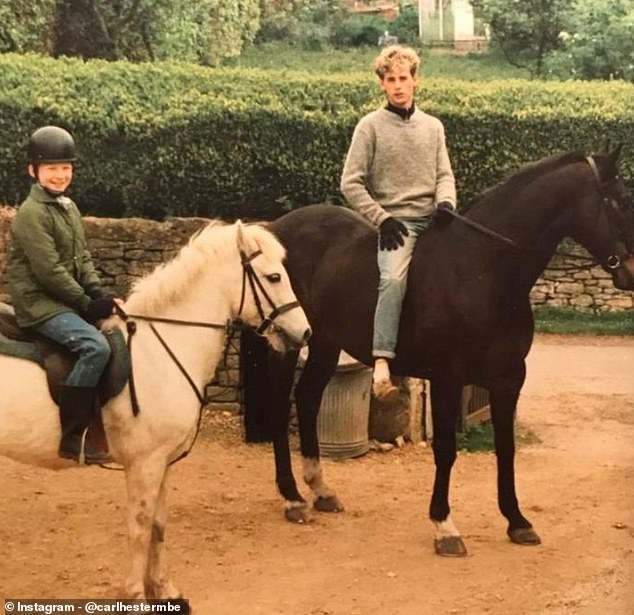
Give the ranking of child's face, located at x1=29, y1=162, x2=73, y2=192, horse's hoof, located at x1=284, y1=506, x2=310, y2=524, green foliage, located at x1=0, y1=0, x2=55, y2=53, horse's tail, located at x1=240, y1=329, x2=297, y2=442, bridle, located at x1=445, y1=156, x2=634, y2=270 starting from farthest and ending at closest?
green foliage, located at x1=0, y1=0, x2=55, y2=53
horse's tail, located at x1=240, y1=329, x2=297, y2=442
horse's hoof, located at x1=284, y1=506, x2=310, y2=524
bridle, located at x1=445, y1=156, x2=634, y2=270
child's face, located at x1=29, y1=162, x2=73, y2=192

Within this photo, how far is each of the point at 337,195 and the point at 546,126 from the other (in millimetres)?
2563

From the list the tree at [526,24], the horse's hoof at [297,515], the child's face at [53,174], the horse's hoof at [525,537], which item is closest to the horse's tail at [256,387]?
the horse's hoof at [297,515]

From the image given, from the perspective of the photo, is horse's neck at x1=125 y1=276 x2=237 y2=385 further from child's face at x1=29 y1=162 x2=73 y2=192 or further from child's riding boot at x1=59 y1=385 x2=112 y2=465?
child's face at x1=29 y1=162 x2=73 y2=192

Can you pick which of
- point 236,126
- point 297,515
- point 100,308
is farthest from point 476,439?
point 236,126

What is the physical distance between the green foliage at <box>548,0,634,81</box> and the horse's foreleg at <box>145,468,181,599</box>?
7.92 meters

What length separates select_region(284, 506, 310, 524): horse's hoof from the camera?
279 inches

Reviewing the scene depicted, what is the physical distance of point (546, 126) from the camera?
13.8m

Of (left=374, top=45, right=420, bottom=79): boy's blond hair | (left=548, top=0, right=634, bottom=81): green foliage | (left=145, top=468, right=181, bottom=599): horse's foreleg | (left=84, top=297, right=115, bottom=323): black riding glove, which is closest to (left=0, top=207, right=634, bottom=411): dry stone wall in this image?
(left=548, top=0, right=634, bottom=81): green foliage

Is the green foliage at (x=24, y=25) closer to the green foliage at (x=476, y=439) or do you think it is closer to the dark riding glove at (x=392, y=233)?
the green foliage at (x=476, y=439)

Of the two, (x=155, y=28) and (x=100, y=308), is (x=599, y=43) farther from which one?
(x=100, y=308)

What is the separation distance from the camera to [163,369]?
17.3ft

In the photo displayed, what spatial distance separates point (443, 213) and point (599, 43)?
7357mm

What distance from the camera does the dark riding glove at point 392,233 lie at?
6.50m

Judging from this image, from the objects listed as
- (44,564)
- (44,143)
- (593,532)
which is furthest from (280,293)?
(593,532)
